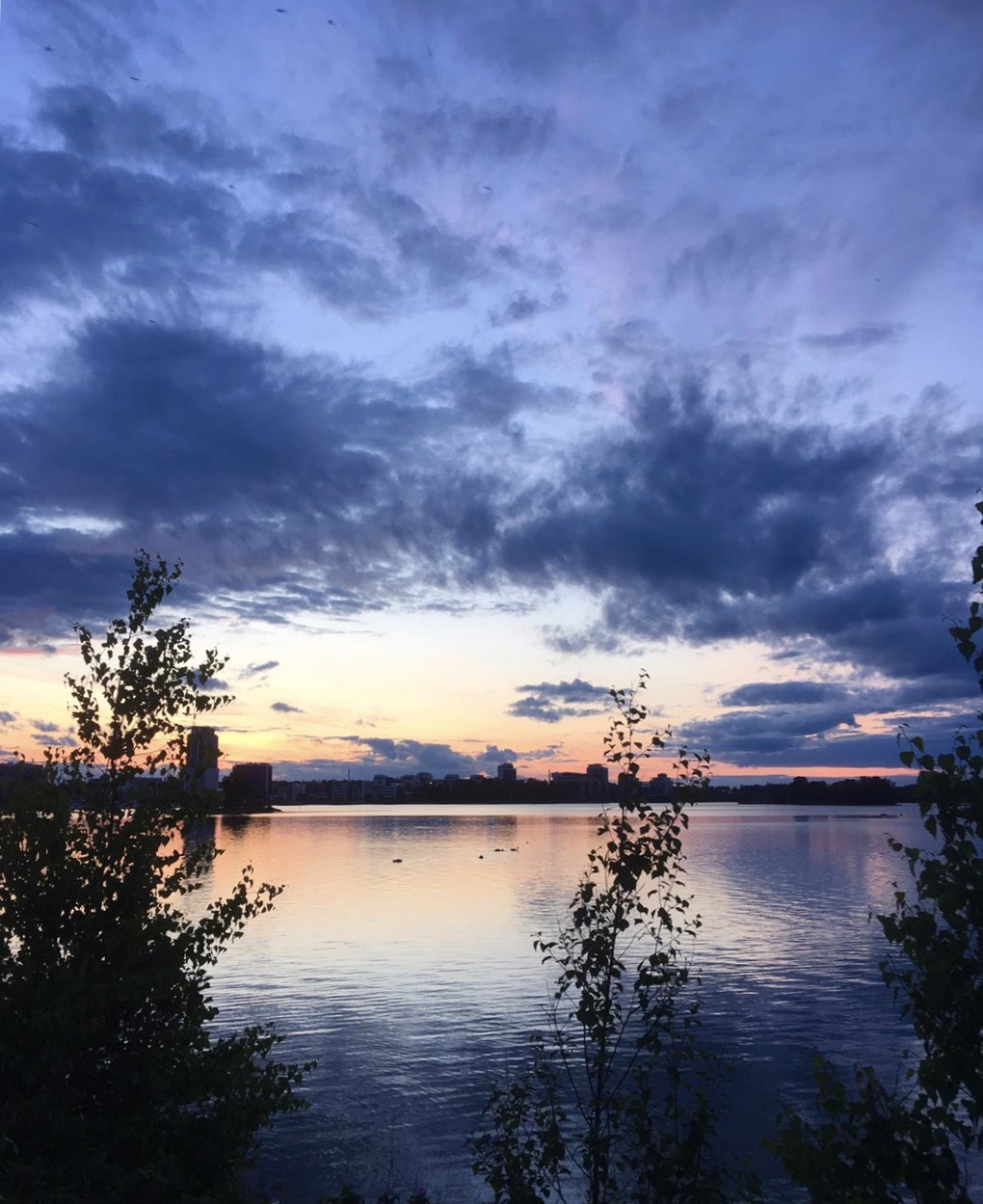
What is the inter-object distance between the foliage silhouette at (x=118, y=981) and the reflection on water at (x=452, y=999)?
12947mm

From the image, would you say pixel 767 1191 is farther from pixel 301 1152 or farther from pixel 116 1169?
pixel 116 1169

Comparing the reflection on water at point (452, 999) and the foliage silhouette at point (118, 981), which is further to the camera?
the reflection on water at point (452, 999)

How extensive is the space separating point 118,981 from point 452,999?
3808 cm

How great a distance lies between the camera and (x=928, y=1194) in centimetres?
764

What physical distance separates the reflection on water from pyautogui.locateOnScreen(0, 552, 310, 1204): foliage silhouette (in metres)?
12.9

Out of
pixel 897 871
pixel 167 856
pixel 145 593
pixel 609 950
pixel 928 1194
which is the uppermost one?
pixel 145 593

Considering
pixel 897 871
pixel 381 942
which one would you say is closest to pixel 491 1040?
pixel 381 942

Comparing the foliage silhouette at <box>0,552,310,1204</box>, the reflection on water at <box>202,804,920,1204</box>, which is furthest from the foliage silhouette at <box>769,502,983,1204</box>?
the reflection on water at <box>202,804,920,1204</box>

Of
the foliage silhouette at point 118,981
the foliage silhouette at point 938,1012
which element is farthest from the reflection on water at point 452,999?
the foliage silhouette at point 938,1012

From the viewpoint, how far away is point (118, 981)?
41.0ft

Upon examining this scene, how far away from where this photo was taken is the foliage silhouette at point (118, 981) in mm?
11938

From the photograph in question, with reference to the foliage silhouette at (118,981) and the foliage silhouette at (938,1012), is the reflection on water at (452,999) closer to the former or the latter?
the foliage silhouette at (118,981)

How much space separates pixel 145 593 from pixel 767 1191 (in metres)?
21.6

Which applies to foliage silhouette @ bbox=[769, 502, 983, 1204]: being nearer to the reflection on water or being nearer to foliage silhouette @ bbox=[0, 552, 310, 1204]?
foliage silhouette @ bbox=[0, 552, 310, 1204]
